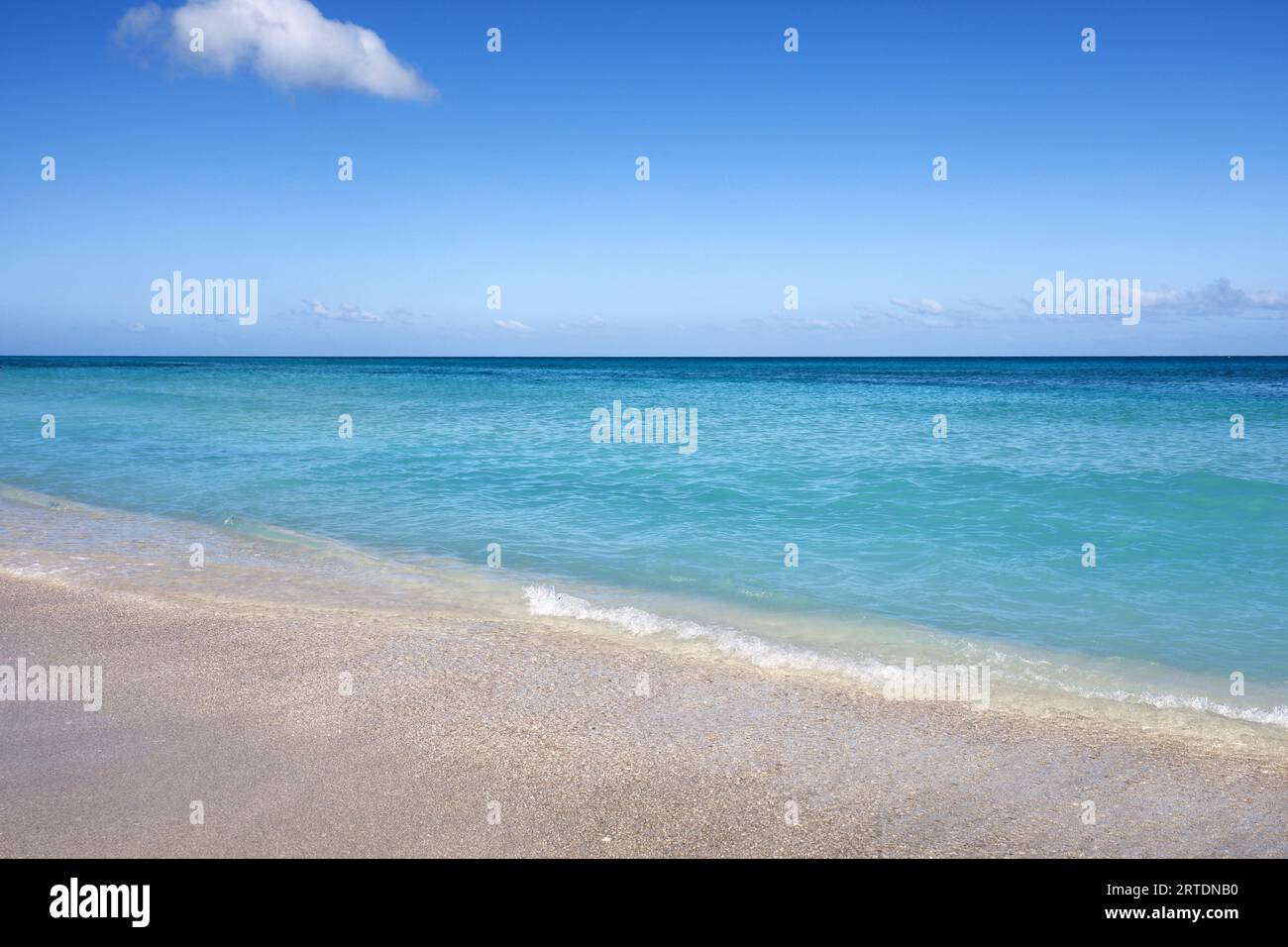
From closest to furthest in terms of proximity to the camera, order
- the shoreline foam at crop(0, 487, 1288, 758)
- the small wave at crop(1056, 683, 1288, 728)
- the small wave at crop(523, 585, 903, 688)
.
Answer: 1. the small wave at crop(1056, 683, 1288, 728)
2. the shoreline foam at crop(0, 487, 1288, 758)
3. the small wave at crop(523, 585, 903, 688)

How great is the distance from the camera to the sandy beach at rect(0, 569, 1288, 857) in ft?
12.8

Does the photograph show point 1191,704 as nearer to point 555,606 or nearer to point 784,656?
point 784,656

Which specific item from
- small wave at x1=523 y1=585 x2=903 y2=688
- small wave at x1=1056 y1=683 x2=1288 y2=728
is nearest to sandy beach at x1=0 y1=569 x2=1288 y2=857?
small wave at x1=523 y1=585 x2=903 y2=688

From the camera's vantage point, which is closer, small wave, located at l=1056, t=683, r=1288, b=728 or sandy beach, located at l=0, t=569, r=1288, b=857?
sandy beach, located at l=0, t=569, r=1288, b=857

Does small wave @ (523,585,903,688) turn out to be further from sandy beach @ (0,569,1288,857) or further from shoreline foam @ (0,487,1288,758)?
sandy beach @ (0,569,1288,857)

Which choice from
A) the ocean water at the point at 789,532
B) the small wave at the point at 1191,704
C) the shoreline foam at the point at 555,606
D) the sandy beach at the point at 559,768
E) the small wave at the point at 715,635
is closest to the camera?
the sandy beach at the point at 559,768

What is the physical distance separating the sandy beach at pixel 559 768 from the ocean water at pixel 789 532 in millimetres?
1059

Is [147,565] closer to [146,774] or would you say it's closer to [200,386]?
[146,774]

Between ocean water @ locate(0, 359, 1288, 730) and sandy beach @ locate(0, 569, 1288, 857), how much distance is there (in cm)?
106

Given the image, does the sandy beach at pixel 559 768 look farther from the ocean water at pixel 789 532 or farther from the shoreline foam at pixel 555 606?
the ocean water at pixel 789 532

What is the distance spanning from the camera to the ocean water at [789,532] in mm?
7047

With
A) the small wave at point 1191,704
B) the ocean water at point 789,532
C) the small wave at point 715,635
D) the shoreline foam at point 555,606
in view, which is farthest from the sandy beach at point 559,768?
the ocean water at point 789,532

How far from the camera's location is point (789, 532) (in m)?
11.0

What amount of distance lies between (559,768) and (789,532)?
274 inches
